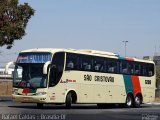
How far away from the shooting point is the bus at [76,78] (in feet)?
Result: 84.3

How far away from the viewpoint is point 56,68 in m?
25.9

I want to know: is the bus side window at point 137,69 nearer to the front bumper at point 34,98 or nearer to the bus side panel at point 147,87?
the bus side panel at point 147,87

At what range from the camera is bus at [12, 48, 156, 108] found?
25.7 meters

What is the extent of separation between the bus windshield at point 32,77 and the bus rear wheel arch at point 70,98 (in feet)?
6.11

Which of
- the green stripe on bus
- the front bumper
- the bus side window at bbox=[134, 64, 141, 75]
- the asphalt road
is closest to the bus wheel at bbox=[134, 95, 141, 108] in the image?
the green stripe on bus

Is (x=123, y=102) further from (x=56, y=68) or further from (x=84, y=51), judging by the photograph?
(x=56, y=68)

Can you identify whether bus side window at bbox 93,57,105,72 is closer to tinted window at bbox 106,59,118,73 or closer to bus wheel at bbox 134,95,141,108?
tinted window at bbox 106,59,118,73

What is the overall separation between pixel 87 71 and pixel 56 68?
9.12 ft

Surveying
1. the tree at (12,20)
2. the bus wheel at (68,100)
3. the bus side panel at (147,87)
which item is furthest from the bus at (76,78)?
the tree at (12,20)

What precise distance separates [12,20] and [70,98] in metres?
10.3

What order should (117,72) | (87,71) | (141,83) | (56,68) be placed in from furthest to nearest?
(141,83) < (117,72) < (87,71) < (56,68)

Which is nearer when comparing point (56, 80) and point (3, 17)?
point (56, 80)

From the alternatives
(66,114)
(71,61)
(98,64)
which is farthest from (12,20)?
(66,114)

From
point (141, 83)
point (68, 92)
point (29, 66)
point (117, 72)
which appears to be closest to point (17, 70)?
point (29, 66)
